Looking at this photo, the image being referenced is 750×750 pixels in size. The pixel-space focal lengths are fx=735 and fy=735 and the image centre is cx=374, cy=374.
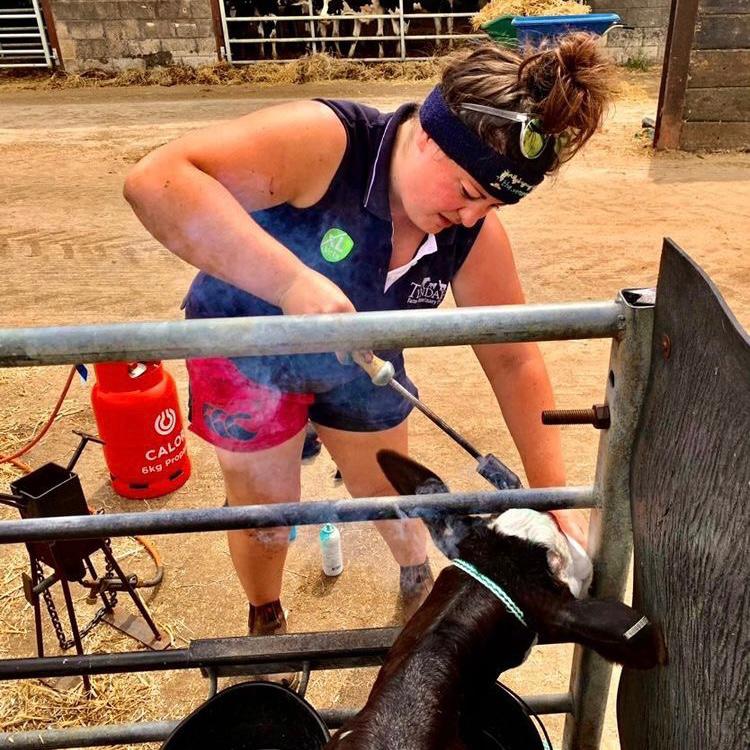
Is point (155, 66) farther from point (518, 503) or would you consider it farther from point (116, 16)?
point (518, 503)

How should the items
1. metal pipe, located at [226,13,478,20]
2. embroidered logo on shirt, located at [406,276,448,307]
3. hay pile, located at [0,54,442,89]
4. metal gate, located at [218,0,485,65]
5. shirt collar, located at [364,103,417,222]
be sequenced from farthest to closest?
metal gate, located at [218,0,485,65], metal pipe, located at [226,13,478,20], hay pile, located at [0,54,442,89], embroidered logo on shirt, located at [406,276,448,307], shirt collar, located at [364,103,417,222]

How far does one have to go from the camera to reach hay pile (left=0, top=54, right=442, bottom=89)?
1312 centimetres

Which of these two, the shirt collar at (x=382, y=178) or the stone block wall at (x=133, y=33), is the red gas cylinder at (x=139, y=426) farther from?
the stone block wall at (x=133, y=33)

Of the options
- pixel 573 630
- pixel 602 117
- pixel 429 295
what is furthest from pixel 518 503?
pixel 602 117

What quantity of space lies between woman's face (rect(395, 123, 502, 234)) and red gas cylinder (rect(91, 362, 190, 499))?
1890 millimetres

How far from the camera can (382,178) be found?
6.35 ft

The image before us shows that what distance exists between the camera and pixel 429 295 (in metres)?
2.16

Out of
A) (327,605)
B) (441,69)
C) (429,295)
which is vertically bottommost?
(327,605)

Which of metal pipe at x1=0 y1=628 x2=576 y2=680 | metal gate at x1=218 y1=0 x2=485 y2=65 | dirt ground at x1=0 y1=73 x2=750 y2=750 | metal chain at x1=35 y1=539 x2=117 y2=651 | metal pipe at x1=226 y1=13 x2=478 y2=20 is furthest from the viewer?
metal gate at x1=218 y1=0 x2=485 y2=65

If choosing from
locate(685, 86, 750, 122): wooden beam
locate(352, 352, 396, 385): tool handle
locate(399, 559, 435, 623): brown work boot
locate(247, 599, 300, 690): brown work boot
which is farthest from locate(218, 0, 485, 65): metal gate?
locate(352, 352, 396, 385): tool handle

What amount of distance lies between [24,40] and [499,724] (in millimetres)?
16988

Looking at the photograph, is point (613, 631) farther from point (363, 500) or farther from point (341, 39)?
point (341, 39)

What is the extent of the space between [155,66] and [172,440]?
12.4 meters

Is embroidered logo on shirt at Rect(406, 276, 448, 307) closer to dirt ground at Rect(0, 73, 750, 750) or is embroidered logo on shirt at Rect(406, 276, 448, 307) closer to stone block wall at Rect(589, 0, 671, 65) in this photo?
dirt ground at Rect(0, 73, 750, 750)
